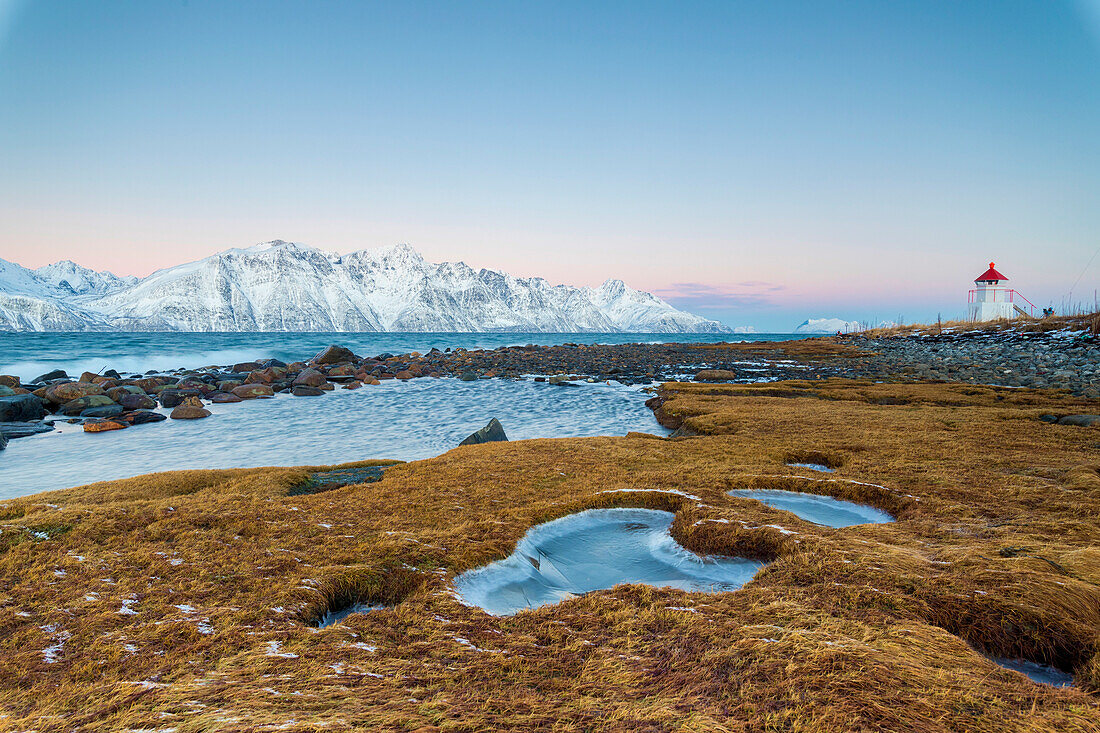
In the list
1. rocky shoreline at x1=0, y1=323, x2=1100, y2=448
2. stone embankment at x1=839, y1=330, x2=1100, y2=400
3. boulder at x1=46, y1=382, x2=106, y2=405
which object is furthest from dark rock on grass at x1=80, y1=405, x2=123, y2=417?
stone embankment at x1=839, y1=330, x2=1100, y2=400

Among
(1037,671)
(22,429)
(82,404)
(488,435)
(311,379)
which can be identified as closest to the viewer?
(1037,671)

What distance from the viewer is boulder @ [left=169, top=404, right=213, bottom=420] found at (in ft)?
64.7

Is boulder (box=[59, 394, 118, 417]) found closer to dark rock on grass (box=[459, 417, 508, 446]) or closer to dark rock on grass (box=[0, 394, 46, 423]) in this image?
dark rock on grass (box=[0, 394, 46, 423])

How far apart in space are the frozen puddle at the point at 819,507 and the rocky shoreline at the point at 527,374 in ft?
54.7

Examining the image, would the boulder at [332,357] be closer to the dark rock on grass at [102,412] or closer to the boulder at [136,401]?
the boulder at [136,401]

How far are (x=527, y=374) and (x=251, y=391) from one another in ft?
59.2

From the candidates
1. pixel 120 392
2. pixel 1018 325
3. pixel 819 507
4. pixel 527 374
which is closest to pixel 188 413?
pixel 120 392

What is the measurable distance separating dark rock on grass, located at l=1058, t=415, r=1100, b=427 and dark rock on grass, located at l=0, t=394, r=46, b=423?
1274 inches

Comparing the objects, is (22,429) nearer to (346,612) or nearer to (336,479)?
(336,479)

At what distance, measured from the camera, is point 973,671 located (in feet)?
10.1

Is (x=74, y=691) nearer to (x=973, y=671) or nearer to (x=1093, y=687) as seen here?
(x=973, y=671)

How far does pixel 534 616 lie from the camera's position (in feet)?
13.0

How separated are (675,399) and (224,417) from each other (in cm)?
1874

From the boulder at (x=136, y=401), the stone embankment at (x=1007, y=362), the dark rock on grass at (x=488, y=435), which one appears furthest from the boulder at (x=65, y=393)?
the stone embankment at (x=1007, y=362)
